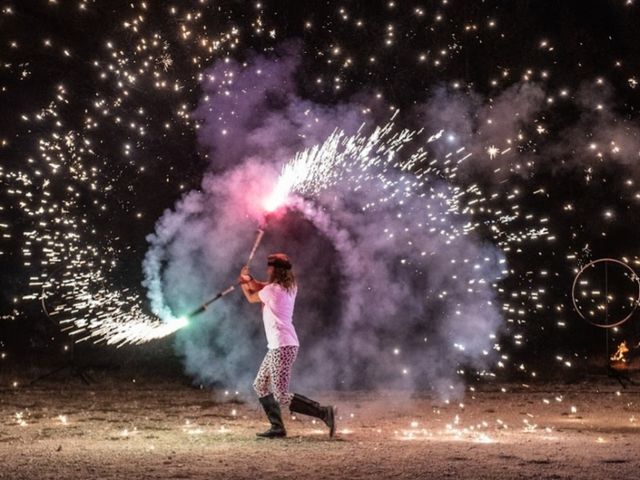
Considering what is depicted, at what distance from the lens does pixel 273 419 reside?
808cm

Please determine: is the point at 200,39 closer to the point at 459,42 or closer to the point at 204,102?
the point at 204,102

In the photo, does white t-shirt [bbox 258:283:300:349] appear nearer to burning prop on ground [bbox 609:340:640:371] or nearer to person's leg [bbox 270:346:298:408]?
person's leg [bbox 270:346:298:408]

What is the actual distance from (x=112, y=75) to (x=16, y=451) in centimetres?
1094

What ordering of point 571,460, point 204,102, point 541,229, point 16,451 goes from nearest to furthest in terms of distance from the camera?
point 571,460, point 16,451, point 204,102, point 541,229

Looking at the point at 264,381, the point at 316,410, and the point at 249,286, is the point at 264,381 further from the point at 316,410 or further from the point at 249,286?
the point at 249,286

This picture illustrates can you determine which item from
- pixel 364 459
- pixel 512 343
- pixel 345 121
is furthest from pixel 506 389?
pixel 364 459

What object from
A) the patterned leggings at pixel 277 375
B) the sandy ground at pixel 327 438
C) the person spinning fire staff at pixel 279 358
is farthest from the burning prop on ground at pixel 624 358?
the patterned leggings at pixel 277 375

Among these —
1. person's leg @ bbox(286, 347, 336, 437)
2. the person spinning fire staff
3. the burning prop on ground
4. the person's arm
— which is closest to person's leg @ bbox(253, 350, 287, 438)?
the person spinning fire staff

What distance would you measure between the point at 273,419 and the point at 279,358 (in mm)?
631

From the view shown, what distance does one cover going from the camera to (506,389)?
1393cm

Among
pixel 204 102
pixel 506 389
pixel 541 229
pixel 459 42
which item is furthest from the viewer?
pixel 541 229

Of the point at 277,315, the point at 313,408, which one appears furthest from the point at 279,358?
the point at 313,408

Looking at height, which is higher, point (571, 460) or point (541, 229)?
point (541, 229)

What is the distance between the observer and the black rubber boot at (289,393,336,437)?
8.01 meters
